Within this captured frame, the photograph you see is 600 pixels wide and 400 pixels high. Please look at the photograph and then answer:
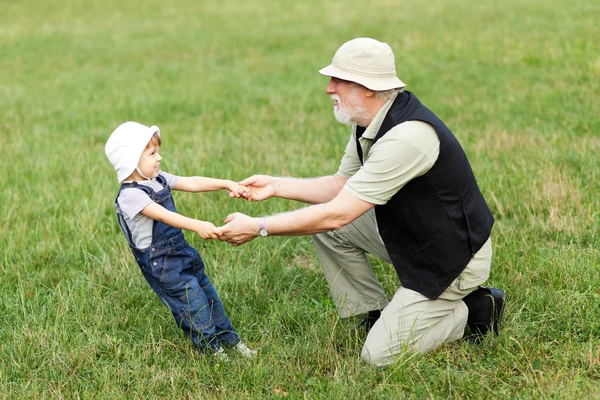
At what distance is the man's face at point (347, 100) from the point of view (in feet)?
14.6

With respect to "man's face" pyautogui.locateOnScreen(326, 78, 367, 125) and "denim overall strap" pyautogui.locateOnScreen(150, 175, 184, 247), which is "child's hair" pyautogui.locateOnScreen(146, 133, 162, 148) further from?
"man's face" pyautogui.locateOnScreen(326, 78, 367, 125)

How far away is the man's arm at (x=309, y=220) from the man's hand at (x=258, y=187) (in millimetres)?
651

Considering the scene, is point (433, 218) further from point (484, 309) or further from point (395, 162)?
point (484, 309)

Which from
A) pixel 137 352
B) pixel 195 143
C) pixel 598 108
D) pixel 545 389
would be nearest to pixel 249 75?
pixel 195 143

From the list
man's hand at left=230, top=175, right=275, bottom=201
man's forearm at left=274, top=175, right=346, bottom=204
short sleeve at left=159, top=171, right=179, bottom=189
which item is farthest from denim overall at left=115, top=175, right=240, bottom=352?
man's forearm at left=274, top=175, right=346, bottom=204

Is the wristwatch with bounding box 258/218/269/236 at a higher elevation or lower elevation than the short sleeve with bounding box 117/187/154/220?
lower

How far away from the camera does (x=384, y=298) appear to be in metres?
5.20

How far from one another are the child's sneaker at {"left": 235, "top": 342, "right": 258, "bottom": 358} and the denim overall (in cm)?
6

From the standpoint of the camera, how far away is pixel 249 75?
1357 centimetres

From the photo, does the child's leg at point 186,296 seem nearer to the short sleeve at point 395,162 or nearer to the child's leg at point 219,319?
the child's leg at point 219,319

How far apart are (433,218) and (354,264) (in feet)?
2.92

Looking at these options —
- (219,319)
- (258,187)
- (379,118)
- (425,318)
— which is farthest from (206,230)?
(425,318)

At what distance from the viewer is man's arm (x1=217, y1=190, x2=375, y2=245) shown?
433 cm

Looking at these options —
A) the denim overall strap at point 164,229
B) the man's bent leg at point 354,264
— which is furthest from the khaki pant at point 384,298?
the denim overall strap at point 164,229
